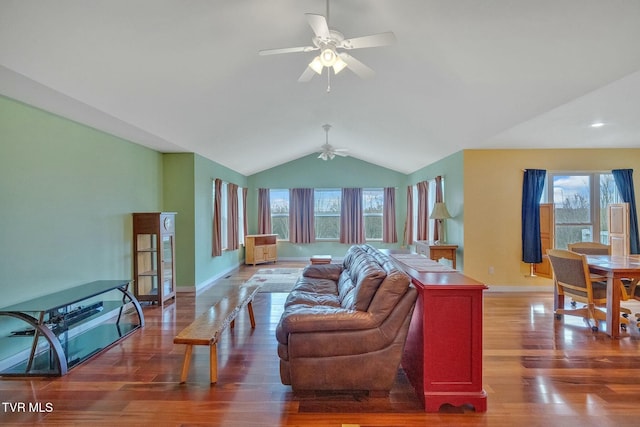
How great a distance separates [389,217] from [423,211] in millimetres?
1663

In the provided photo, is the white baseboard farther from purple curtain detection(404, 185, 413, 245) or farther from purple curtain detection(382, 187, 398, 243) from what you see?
purple curtain detection(404, 185, 413, 245)

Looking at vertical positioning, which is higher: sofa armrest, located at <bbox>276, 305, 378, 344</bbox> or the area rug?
sofa armrest, located at <bbox>276, 305, 378, 344</bbox>

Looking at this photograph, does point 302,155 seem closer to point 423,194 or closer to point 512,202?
point 423,194

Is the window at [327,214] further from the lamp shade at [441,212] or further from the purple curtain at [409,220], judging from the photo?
the lamp shade at [441,212]

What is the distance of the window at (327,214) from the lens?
29.5 feet

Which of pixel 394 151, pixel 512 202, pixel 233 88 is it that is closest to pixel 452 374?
pixel 233 88

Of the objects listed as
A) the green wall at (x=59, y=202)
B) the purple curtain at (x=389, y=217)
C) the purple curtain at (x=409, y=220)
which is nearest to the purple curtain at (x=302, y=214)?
the purple curtain at (x=389, y=217)

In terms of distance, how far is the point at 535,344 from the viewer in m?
3.20

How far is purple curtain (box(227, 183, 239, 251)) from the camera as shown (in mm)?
7164

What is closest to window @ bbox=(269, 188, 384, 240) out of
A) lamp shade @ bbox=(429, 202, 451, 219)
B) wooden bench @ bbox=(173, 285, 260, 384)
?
lamp shade @ bbox=(429, 202, 451, 219)

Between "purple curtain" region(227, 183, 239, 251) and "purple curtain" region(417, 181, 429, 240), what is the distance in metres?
4.31

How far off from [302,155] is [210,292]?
4549 mm

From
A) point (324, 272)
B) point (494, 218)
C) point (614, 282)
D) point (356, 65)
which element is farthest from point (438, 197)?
point (356, 65)

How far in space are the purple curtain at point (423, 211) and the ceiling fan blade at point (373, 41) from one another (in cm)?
525
